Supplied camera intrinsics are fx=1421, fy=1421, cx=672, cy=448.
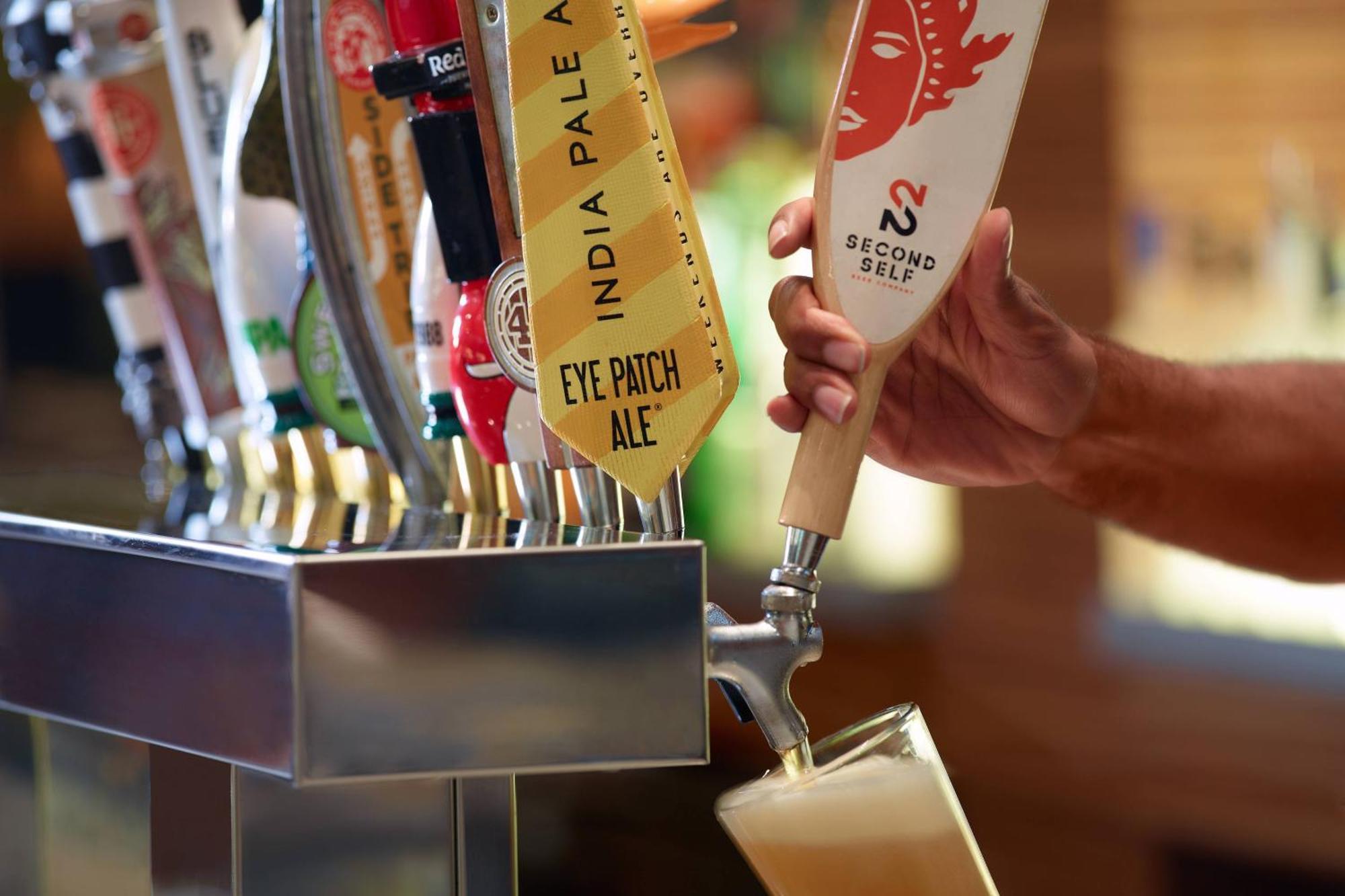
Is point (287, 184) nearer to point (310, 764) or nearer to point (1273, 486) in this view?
point (310, 764)

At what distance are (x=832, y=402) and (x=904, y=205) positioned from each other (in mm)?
73

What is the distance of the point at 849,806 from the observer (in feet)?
1.51

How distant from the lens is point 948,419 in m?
0.75

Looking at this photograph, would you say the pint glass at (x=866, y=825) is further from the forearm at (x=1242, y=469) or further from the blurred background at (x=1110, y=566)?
the blurred background at (x=1110, y=566)

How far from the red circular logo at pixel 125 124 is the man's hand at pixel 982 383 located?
1.34 ft

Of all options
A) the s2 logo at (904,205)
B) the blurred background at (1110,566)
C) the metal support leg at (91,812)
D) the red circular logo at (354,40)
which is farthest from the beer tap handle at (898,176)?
the blurred background at (1110,566)

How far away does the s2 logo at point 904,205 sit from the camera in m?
0.49

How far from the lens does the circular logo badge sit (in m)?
0.50

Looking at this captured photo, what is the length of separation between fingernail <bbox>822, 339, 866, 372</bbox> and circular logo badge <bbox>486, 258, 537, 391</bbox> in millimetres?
105

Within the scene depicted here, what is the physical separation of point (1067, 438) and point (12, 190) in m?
2.82

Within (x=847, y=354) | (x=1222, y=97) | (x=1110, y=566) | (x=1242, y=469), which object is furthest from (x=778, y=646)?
(x=1222, y=97)

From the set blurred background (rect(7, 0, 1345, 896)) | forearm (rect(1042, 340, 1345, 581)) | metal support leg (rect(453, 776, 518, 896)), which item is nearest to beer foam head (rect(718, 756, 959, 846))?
metal support leg (rect(453, 776, 518, 896))

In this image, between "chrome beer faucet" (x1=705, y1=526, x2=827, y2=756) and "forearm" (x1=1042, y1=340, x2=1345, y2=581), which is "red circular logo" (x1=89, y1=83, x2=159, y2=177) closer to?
"chrome beer faucet" (x1=705, y1=526, x2=827, y2=756)

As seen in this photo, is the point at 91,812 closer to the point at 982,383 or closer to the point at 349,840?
the point at 349,840
